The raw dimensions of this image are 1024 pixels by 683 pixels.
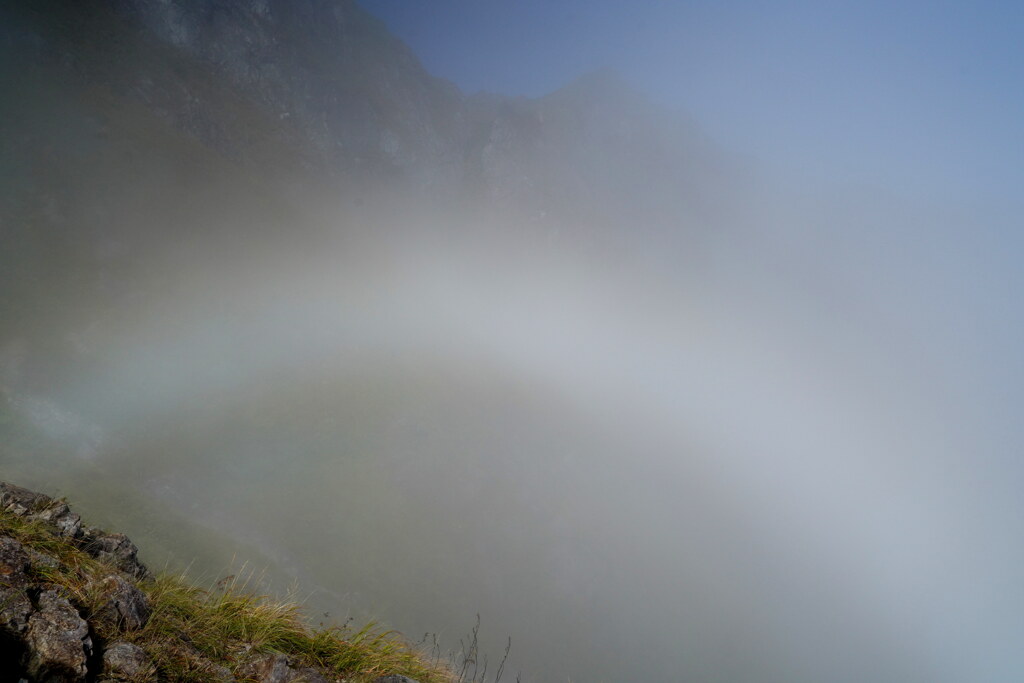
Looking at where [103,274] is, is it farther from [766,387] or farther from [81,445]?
[766,387]

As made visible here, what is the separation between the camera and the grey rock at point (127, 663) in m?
2.91

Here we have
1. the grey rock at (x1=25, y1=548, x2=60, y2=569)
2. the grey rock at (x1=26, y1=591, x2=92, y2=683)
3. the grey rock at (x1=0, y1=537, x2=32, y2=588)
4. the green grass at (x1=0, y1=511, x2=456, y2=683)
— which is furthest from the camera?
the grey rock at (x1=25, y1=548, x2=60, y2=569)

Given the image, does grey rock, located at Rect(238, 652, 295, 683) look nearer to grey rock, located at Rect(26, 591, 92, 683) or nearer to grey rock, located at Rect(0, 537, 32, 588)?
grey rock, located at Rect(26, 591, 92, 683)

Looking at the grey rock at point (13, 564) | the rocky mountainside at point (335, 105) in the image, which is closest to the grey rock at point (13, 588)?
the grey rock at point (13, 564)

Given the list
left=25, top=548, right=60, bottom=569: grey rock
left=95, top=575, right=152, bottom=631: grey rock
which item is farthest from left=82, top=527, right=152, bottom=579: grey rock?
left=95, top=575, right=152, bottom=631: grey rock

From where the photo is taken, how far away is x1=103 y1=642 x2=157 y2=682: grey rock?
114 inches

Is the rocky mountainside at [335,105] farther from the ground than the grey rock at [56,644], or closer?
farther from the ground

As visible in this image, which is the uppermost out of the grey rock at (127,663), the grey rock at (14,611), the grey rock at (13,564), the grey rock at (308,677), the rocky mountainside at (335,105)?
the rocky mountainside at (335,105)

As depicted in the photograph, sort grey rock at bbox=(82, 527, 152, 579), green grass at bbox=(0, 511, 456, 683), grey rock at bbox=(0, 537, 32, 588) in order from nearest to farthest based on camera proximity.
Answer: grey rock at bbox=(0, 537, 32, 588)
green grass at bbox=(0, 511, 456, 683)
grey rock at bbox=(82, 527, 152, 579)

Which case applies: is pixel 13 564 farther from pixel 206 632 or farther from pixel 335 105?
pixel 335 105


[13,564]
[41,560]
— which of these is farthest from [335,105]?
[13,564]

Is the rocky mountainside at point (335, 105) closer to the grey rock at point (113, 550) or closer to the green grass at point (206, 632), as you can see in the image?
the grey rock at point (113, 550)

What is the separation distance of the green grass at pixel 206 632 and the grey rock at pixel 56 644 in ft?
0.85

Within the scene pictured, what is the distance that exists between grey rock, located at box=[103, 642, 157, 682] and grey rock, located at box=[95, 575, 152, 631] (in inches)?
13.4
